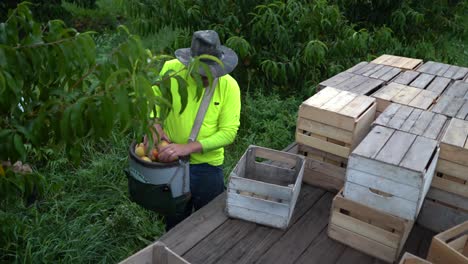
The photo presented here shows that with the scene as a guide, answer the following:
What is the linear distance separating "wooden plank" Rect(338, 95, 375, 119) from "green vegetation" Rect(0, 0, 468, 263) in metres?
1.39

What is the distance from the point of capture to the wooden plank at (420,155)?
8.63 ft

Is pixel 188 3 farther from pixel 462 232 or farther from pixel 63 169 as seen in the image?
pixel 462 232

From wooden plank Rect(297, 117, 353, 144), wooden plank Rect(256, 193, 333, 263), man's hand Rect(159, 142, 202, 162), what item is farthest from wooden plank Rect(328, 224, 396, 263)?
man's hand Rect(159, 142, 202, 162)

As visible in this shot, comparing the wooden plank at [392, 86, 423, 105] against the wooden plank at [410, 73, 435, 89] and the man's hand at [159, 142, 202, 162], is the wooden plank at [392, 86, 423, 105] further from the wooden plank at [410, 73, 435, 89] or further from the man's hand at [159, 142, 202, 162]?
the man's hand at [159, 142, 202, 162]

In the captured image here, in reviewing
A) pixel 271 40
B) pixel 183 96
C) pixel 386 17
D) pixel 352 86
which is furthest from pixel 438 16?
pixel 183 96

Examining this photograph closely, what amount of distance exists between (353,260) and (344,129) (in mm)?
895

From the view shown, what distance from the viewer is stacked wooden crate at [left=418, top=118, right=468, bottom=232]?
2900 mm

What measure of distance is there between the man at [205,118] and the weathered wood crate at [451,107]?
158 cm

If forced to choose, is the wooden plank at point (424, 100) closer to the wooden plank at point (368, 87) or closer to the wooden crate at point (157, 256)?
the wooden plank at point (368, 87)

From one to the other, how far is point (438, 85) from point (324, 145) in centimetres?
141

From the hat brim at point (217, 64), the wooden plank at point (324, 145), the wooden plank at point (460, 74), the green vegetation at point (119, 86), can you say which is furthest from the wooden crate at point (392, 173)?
the wooden plank at point (460, 74)

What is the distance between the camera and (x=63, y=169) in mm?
4957

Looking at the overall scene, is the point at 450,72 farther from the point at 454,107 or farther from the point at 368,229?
the point at 368,229

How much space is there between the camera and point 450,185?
2998mm
